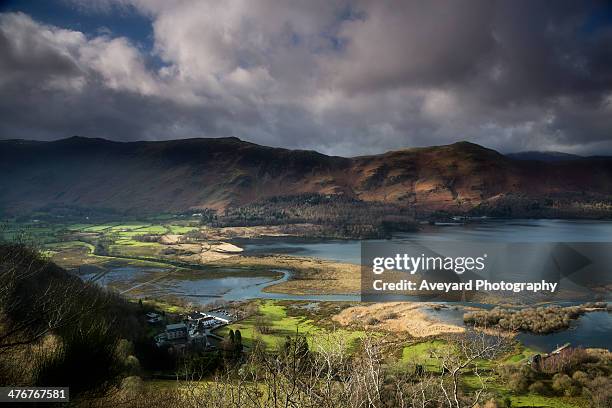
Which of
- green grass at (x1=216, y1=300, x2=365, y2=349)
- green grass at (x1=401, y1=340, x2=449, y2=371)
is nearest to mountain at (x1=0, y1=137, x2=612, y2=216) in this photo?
green grass at (x1=216, y1=300, x2=365, y2=349)

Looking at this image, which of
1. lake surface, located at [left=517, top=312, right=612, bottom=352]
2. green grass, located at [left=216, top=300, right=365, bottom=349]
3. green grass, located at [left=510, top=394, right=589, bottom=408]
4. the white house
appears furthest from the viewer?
green grass, located at [left=216, top=300, right=365, bottom=349]

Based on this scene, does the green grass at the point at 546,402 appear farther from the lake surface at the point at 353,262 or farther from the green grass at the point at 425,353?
the lake surface at the point at 353,262

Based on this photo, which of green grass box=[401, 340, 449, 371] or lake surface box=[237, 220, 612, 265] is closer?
green grass box=[401, 340, 449, 371]

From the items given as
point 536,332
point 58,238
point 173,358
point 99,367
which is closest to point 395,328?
point 536,332

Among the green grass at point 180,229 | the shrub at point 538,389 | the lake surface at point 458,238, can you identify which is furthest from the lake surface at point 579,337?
the green grass at point 180,229

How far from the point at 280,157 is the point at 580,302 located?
522 ft

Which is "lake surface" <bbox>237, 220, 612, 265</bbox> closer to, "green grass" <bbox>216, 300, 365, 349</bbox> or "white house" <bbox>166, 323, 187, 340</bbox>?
"green grass" <bbox>216, 300, 365, 349</bbox>

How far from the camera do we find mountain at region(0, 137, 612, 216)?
122 metres

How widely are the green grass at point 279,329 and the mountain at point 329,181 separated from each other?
3375 inches

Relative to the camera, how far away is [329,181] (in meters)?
163

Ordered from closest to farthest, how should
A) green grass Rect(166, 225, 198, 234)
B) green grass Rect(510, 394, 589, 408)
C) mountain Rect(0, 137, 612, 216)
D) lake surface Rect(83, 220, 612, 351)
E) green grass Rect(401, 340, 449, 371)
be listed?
1. green grass Rect(510, 394, 589, 408)
2. green grass Rect(401, 340, 449, 371)
3. lake surface Rect(83, 220, 612, 351)
4. green grass Rect(166, 225, 198, 234)
5. mountain Rect(0, 137, 612, 216)

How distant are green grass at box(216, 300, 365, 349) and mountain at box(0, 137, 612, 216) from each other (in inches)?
3375

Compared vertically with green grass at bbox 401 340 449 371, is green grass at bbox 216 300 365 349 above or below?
below

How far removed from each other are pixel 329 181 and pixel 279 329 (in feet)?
447
